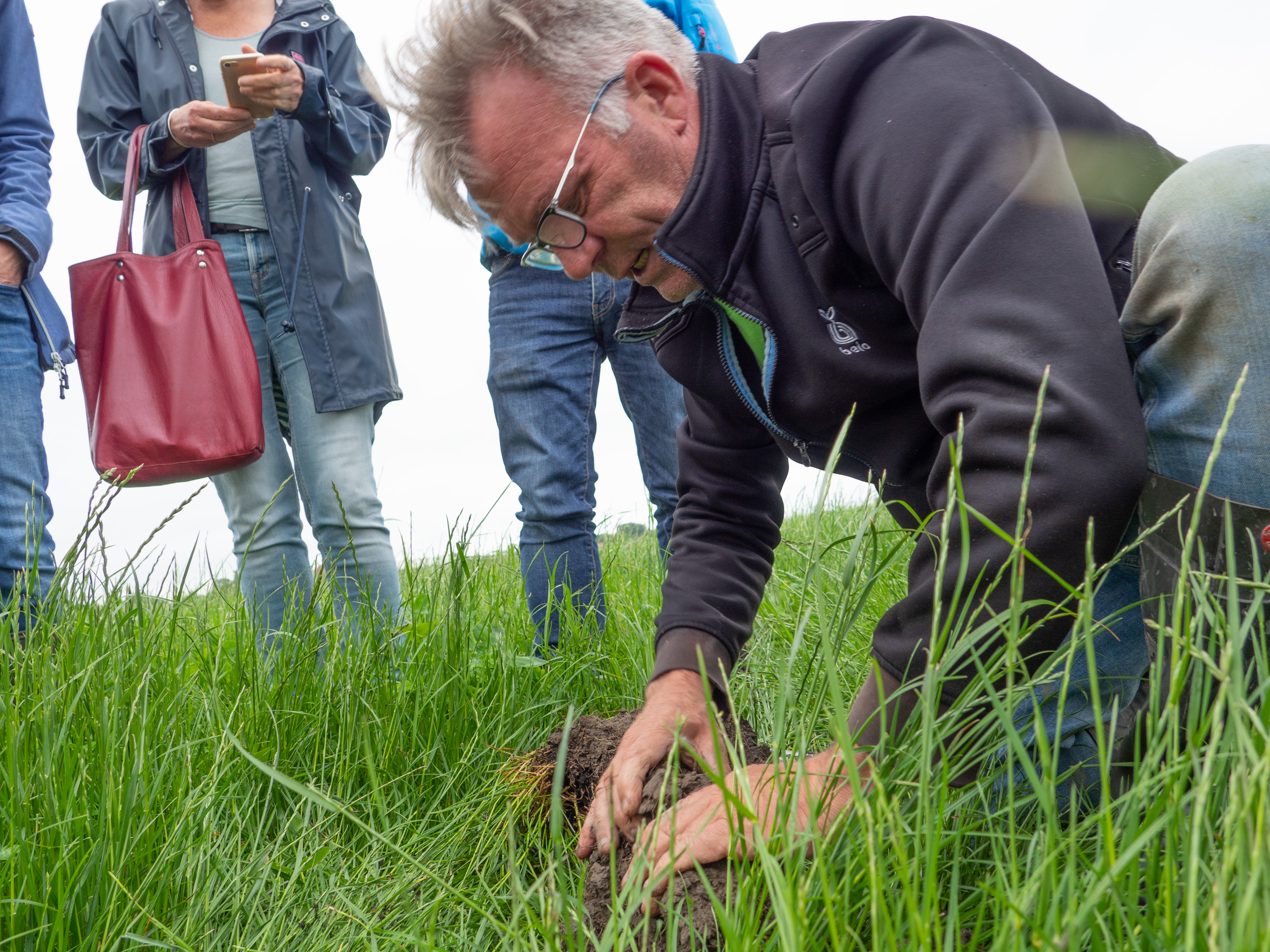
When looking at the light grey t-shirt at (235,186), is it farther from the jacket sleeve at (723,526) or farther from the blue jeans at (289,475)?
the jacket sleeve at (723,526)

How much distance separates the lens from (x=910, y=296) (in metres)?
1.34

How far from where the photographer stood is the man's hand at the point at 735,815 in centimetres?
106

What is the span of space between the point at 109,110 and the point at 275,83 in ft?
2.28

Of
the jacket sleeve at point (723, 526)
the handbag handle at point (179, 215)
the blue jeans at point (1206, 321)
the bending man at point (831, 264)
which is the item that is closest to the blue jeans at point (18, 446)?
the handbag handle at point (179, 215)

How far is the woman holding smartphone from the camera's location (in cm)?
291

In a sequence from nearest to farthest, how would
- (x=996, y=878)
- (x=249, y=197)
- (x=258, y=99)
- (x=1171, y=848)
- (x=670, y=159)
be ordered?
1. (x=1171, y=848)
2. (x=996, y=878)
3. (x=670, y=159)
4. (x=258, y=99)
5. (x=249, y=197)

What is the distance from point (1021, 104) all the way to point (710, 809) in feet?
3.44

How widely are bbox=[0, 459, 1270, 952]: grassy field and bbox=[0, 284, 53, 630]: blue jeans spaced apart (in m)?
0.47

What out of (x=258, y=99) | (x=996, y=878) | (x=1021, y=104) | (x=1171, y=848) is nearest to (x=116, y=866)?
(x=996, y=878)

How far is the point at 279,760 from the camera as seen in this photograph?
198cm

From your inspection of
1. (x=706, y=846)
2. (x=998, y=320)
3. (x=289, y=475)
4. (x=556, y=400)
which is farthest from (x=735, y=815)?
(x=289, y=475)

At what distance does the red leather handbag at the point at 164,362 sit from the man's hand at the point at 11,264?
16cm

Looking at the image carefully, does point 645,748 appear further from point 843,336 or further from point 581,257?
point 581,257

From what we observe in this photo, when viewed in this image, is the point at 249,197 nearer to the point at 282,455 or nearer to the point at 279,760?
the point at 282,455
